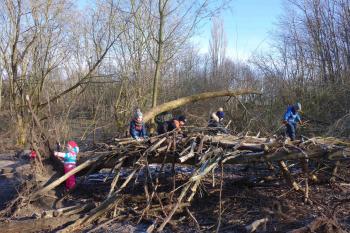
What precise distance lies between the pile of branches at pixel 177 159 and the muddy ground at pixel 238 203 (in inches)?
6.7

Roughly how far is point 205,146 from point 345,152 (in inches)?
94.6

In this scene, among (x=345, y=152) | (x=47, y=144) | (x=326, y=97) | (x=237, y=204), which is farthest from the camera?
(x=326, y=97)

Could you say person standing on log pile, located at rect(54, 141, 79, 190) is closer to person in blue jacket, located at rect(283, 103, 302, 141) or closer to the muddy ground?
the muddy ground

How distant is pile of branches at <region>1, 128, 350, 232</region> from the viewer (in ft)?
23.3

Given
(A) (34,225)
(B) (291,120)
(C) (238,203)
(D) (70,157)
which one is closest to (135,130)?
(D) (70,157)

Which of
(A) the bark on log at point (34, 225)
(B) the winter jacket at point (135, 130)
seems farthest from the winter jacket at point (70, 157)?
(A) the bark on log at point (34, 225)

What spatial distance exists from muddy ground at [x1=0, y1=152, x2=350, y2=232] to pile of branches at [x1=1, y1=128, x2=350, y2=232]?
171 mm

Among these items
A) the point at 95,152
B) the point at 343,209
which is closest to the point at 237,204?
the point at 343,209

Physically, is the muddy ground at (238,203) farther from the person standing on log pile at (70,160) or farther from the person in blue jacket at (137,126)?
the person in blue jacket at (137,126)

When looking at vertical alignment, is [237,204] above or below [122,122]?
below

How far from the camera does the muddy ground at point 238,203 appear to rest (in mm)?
6812

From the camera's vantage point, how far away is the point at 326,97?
17.8 m

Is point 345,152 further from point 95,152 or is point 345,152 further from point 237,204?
point 95,152

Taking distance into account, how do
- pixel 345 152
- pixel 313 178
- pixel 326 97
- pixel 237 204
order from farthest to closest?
1. pixel 326 97
2. pixel 313 178
3. pixel 237 204
4. pixel 345 152
